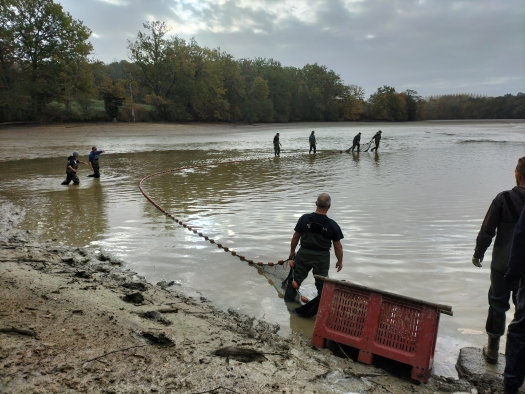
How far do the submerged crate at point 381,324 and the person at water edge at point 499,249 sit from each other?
0.78 meters

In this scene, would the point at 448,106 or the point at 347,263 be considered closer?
the point at 347,263

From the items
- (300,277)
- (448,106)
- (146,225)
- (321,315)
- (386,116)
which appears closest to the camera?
(321,315)

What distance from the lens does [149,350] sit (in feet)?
10.6

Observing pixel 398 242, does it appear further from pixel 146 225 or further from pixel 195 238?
pixel 146 225

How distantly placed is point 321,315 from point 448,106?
152 meters

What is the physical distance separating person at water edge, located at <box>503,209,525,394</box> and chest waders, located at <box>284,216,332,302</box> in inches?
77.8

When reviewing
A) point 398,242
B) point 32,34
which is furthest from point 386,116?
point 398,242

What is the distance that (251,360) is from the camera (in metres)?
3.35

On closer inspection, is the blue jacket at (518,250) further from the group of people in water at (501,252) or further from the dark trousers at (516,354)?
the dark trousers at (516,354)

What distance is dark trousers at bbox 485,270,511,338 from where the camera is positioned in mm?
3719

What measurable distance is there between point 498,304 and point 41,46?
1987 inches

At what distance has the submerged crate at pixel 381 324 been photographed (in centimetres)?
336

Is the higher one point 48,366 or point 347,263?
point 48,366

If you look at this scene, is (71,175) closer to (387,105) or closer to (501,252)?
(501,252)
